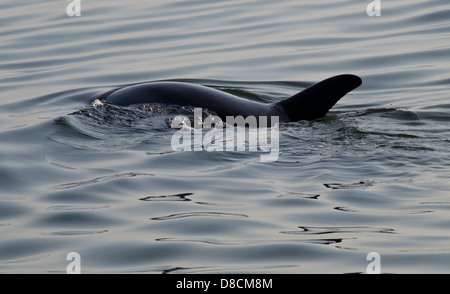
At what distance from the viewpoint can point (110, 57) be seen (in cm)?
1248

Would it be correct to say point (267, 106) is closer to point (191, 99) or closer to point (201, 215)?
point (191, 99)

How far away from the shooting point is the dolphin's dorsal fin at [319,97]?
8.53m

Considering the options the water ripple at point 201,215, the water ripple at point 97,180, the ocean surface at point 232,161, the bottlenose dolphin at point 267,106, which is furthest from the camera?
the bottlenose dolphin at point 267,106

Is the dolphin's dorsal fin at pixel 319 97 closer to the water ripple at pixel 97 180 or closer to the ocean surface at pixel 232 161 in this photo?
the ocean surface at pixel 232 161

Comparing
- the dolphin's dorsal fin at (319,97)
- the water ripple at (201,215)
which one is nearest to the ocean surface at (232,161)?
the water ripple at (201,215)

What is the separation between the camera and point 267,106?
28.7ft

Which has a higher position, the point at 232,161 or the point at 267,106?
the point at 267,106

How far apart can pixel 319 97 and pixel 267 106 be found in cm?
53

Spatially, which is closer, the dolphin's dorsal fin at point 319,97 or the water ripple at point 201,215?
the water ripple at point 201,215

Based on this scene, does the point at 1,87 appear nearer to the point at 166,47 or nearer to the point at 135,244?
the point at 166,47

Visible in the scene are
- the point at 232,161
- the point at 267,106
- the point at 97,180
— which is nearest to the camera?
the point at 97,180

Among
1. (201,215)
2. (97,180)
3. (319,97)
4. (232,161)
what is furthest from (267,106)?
(201,215)
